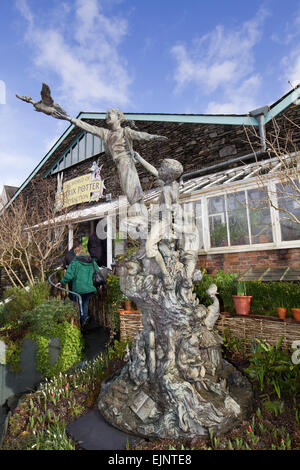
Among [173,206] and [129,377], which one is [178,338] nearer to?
[129,377]

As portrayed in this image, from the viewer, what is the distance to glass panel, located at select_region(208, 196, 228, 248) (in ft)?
22.2

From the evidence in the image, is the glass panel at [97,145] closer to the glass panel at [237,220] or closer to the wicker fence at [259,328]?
the glass panel at [237,220]

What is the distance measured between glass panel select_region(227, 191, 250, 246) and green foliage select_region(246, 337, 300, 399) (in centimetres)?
339

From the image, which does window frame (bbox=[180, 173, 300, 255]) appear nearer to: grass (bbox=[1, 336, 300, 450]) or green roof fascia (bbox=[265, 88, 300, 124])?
green roof fascia (bbox=[265, 88, 300, 124])

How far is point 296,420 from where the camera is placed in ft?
8.43

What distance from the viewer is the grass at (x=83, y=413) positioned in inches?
94.2

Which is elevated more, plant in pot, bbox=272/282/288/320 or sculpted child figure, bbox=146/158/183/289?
sculpted child figure, bbox=146/158/183/289

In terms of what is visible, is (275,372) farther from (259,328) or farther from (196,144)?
(196,144)

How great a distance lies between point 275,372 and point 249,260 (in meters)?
3.40

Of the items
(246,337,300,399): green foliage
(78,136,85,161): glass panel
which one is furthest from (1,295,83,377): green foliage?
(78,136,85,161): glass panel

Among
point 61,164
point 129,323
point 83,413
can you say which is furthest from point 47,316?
point 61,164

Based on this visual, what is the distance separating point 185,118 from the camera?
30.7 feet
